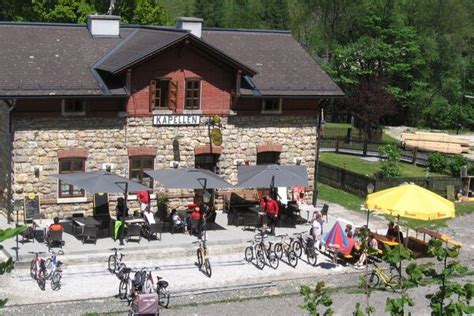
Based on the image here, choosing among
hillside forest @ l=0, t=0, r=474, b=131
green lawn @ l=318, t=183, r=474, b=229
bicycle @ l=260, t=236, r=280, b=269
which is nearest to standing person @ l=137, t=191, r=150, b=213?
bicycle @ l=260, t=236, r=280, b=269

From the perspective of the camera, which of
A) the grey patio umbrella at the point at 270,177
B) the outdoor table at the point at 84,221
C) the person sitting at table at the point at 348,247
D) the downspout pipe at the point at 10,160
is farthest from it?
the grey patio umbrella at the point at 270,177

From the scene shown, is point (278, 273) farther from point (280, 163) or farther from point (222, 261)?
point (280, 163)

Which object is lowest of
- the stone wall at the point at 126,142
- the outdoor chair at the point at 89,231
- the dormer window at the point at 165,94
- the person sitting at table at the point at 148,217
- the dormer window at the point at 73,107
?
the outdoor chair at the point at 89,231

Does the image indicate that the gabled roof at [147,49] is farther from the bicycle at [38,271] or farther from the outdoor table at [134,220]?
the bicycle at [38,271]

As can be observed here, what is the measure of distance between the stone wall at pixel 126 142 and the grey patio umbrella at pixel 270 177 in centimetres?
209

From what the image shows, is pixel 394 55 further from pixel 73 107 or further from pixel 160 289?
pixel 160 289

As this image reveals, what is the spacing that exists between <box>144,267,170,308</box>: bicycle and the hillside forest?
3556 centimetres

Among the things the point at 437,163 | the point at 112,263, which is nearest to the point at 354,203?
the point at 437,163

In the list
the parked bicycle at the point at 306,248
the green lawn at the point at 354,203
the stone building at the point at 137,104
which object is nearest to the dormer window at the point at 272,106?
the stone building at the point at 137,104

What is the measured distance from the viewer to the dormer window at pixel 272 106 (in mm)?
27656

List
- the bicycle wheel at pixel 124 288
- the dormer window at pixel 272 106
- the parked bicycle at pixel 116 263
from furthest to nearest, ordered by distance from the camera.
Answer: the dormer window at pixel 272 106
the parked bicycle at pixel 116 263
the bicycle wheel at pixel 124 288

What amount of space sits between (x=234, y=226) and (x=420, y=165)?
20157 millimetres

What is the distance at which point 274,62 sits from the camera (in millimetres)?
28953

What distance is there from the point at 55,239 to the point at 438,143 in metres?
32.8
